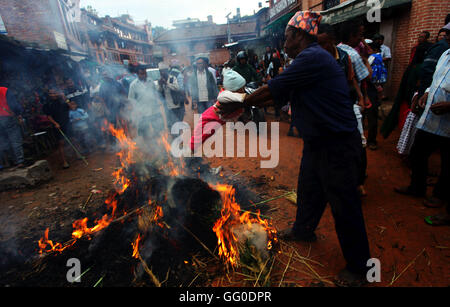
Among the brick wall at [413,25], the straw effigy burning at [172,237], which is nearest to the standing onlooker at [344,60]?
the straw effigy burning at [172,237]

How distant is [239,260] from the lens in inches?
102

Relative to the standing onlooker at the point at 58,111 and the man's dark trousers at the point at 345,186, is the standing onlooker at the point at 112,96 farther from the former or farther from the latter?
the man's dark trousers at the point at 345,186

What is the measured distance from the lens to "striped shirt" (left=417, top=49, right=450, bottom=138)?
2.84 m

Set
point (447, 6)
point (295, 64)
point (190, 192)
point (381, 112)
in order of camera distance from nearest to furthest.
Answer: point (295, 64), point (190, 192), point (447, 6), point (381, 112)

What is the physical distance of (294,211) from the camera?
3.58m

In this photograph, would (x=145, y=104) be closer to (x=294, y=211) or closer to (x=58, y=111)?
(x=58, y=111)

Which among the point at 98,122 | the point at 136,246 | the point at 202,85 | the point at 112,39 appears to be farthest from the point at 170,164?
the point at 112,39

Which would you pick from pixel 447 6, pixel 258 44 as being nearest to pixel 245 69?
pixel 447 6

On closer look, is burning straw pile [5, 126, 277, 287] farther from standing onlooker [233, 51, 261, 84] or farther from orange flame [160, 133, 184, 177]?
standing onlooker [233, 51, 261, 84]

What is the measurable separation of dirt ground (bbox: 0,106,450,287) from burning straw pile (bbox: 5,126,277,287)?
0.28 meters

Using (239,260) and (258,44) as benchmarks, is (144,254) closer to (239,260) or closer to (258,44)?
(239,260)

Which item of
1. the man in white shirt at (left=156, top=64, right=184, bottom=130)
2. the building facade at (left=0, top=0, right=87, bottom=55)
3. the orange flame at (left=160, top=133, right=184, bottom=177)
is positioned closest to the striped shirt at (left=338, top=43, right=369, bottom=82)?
the orange flame at (left=160, top=133, right=184, bottom=177)

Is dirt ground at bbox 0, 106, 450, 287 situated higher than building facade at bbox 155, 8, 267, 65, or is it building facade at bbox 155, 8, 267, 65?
building facade at bbox 155, 8, 267, 65
